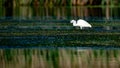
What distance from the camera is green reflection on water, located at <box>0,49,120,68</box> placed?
15492mm

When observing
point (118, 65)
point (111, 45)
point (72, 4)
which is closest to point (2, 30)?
point (111, 45)

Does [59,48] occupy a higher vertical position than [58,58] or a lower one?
higher

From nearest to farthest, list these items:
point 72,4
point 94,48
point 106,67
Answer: point 106,67
point 94,48
point 72,4

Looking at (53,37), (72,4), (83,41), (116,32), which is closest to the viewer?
(83,41)

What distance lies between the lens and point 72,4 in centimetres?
5534

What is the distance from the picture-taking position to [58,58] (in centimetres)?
1680

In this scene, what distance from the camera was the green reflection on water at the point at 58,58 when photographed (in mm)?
15492

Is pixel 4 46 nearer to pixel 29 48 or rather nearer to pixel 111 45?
pixel 29 48

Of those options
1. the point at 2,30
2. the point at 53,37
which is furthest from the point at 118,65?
the point at 2,30

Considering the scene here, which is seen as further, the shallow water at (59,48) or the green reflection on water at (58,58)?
the shallow water at (59,48)

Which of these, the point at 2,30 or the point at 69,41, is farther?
the point at 2,30

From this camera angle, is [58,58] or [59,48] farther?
[59,48]

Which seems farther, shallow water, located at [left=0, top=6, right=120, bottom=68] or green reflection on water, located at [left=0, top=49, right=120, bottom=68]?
shallow water, located at [left=0, top=6, right=120, bottom=68]

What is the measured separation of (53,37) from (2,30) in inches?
167
